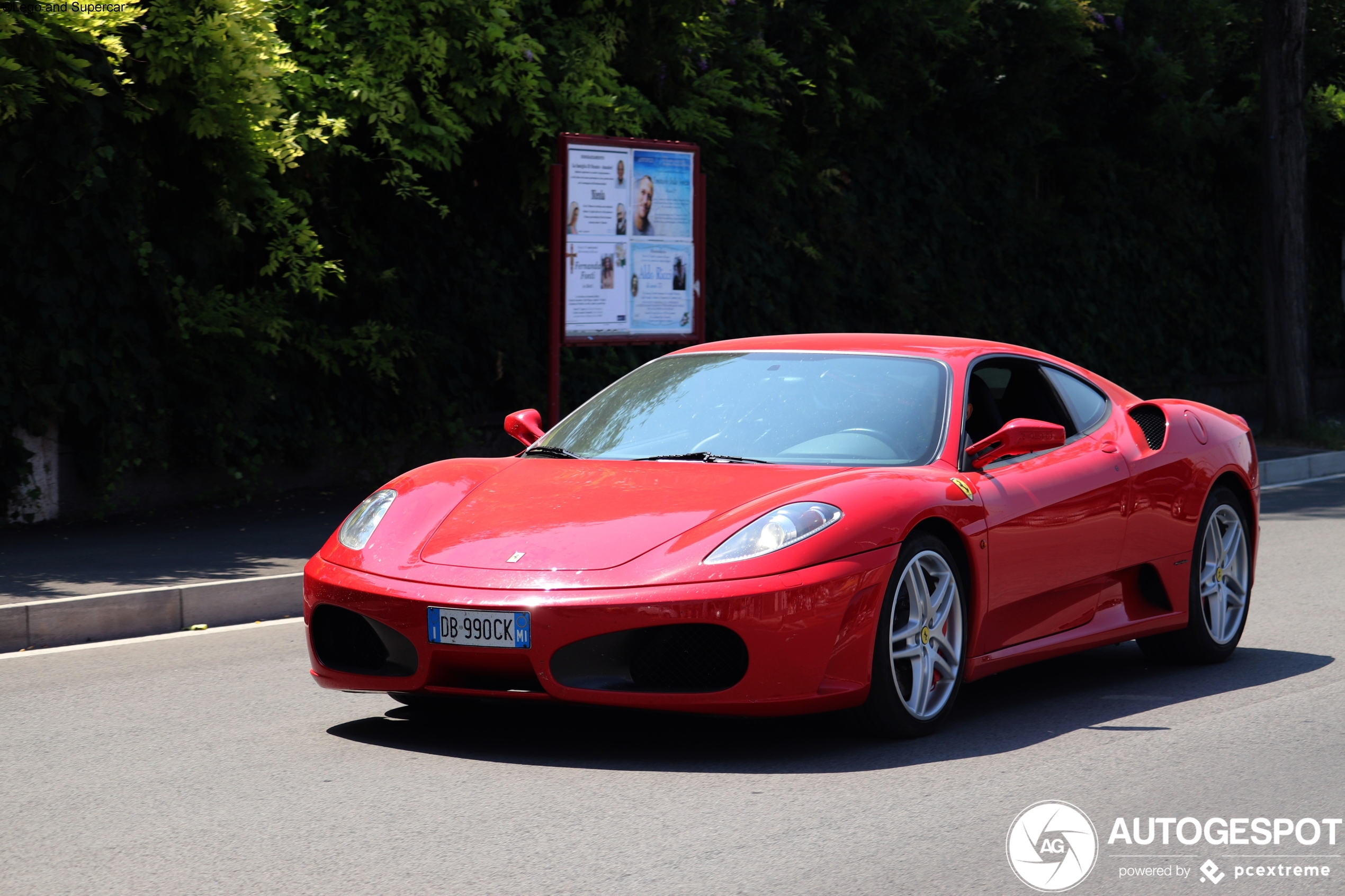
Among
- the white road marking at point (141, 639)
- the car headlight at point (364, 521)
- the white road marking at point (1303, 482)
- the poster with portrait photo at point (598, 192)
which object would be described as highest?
the poster with portrait photo at point (598, 192)

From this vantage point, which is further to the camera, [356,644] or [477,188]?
[477,188]

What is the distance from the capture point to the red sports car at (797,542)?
17.3 feet

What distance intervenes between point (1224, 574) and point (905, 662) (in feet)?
7.71

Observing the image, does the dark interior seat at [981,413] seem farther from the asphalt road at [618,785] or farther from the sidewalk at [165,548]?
the sidewalk at [165,548]

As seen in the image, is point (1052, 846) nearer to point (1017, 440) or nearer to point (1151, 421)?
point (1017, 440)

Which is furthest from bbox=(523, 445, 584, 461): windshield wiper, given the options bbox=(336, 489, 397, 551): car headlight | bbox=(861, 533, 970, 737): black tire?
bbox=(861, 533, 970, 737): black tire

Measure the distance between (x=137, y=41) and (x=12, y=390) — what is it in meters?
2.34

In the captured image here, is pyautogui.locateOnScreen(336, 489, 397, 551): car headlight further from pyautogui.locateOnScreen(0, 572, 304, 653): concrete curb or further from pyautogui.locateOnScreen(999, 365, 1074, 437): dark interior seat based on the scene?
pyautogui.locateOnScreen(999, 365, 1074, 437): dark interior seat

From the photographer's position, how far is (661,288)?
1334 centimetres

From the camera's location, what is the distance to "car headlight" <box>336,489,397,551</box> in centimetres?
588

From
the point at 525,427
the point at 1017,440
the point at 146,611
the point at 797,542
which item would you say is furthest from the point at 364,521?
the point at 146,611

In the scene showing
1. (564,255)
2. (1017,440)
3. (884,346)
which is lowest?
(1017,440)

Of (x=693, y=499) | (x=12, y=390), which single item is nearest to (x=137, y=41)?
(x=12, y=390)

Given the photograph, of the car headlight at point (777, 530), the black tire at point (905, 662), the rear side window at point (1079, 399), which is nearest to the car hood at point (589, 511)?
the car headlight at point (777, 530)
